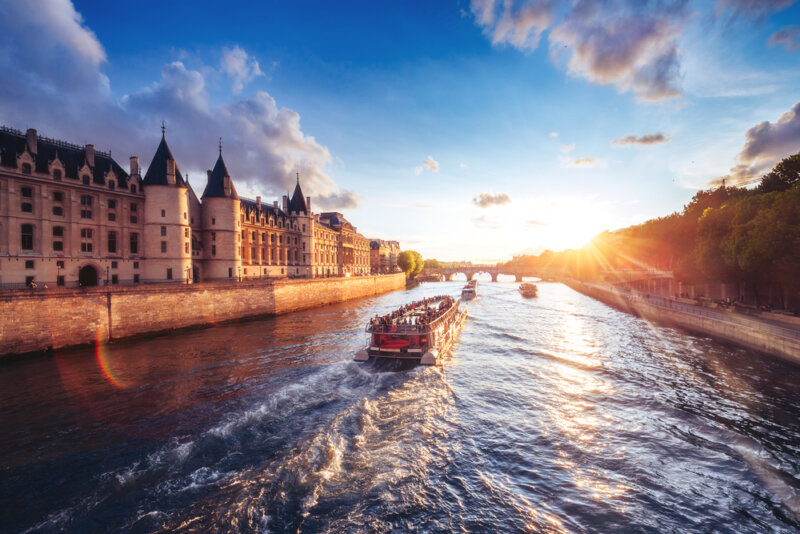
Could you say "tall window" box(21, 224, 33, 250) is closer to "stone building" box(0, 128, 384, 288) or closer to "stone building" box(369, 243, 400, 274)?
"stone building" box(0, 128, 384, 288)

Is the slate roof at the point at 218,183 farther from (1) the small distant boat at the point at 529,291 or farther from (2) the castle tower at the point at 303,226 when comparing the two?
(1) the small distant boat at the point at 529,291

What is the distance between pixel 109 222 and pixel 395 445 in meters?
42.9

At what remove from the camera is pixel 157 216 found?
133ft

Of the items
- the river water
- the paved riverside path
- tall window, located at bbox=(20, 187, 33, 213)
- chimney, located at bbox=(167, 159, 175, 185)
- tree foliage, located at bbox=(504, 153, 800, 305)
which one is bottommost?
the river water

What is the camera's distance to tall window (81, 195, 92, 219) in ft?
118

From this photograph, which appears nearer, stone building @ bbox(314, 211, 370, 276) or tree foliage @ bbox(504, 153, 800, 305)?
tree foliage @ bbox(504, 153, 800, 305)

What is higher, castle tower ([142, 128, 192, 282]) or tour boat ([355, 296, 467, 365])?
castle tower ([142, 128, 192, 282])

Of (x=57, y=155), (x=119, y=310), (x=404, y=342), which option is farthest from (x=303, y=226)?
(x=404, y=342)

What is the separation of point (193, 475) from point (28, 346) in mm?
23589

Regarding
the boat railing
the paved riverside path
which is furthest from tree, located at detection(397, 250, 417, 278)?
the boat railing

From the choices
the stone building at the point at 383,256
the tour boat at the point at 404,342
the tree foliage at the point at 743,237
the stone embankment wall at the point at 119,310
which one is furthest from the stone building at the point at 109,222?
the stone building at the point at 383,256

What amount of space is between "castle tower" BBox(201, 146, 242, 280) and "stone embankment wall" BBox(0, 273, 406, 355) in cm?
1008

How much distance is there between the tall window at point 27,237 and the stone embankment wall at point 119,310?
11968mm

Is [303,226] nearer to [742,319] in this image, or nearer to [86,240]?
[86,240]
